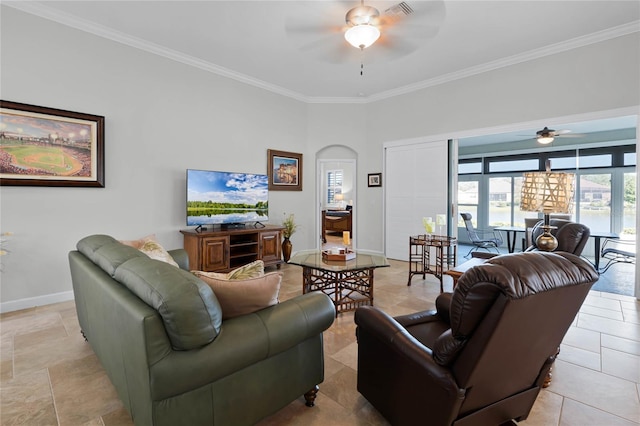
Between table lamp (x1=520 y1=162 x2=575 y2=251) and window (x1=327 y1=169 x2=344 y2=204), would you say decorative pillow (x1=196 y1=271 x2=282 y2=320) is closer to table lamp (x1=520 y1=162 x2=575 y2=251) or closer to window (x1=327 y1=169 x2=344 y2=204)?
table lamp (x1=520 y1=162 x2=575 y2=251)

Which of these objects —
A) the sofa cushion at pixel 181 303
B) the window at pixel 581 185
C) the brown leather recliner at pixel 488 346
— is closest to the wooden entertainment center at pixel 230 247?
the sofa cushion at pixel 181 303

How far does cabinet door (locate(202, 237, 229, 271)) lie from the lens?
4.42m

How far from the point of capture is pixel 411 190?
5984mm

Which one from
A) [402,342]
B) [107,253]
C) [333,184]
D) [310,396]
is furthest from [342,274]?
[333,184]

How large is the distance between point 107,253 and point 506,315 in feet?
6.99

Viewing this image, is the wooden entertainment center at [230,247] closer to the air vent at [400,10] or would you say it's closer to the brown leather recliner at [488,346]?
the brown leather recliner at [488,346]

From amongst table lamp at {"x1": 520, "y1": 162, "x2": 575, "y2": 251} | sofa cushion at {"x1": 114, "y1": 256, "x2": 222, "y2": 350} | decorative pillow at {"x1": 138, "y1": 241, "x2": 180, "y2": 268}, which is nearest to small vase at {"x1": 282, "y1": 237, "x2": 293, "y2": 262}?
decorative pillow at {"x1": 138, "y1": 241, "x2": 180, "y2": 268}

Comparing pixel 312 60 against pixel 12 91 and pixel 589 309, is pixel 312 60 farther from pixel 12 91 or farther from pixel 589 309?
pixel 589 309

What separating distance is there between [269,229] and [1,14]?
3.95 metres

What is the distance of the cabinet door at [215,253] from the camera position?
442 centimetres

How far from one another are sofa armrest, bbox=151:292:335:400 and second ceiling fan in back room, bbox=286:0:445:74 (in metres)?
2.59

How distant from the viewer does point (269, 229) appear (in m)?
5.20

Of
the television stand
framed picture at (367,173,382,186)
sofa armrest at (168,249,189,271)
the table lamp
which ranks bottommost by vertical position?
sofa armrest at (168,249,189,271)

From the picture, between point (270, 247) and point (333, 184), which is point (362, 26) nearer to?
point (270, 247)
